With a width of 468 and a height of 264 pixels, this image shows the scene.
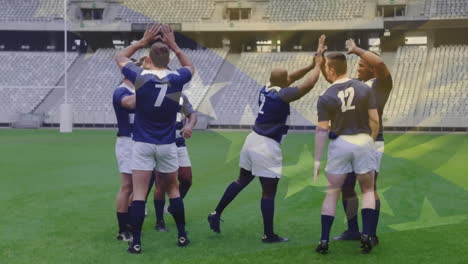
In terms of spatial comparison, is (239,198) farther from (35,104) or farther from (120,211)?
(35,104)

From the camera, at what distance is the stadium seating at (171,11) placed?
41156mm

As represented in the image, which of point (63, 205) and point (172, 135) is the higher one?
point (172, 135)

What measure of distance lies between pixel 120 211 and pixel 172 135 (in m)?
1.39

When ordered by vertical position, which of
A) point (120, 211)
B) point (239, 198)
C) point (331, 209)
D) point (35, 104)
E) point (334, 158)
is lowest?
point (35, 104)

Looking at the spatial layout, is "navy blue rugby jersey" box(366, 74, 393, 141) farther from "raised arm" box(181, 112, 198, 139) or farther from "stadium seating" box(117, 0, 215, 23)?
"stadium seating" box(117, 0, 215, 23)

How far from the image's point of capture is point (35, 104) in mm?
35500

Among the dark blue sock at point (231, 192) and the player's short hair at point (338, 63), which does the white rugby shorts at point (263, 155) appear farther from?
the player's short hair at point (338, 63)

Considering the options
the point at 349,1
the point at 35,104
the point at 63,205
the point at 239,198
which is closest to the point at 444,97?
the point at 349,1

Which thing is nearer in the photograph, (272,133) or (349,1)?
(272,133)

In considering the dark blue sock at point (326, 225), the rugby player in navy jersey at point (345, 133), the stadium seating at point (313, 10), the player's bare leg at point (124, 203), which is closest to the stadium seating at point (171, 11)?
the stadium seating at point (313, 10)

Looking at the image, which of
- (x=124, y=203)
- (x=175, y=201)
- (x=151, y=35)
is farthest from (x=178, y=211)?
(x=151, y=35)

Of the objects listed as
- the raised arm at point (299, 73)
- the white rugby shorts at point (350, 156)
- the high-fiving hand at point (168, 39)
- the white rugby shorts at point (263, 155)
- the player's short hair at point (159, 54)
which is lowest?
the white rugby shorts at point (263, 155)

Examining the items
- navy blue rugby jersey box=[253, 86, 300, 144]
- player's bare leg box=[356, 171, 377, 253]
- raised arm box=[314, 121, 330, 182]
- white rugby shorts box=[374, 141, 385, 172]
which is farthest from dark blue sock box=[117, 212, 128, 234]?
white rugby shorts box=[374, 141, 385, 172]

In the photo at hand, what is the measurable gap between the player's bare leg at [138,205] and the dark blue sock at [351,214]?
2.48 m
